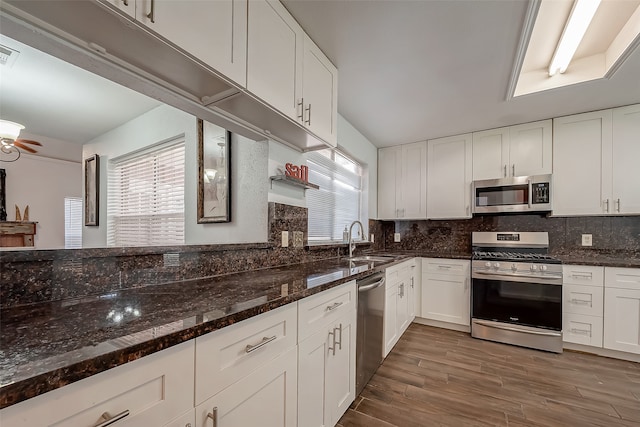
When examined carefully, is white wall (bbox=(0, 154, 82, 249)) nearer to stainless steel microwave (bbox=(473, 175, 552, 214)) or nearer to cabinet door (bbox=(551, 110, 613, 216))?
stainless steel microwave (bbox=(473, 175, 552, 214))

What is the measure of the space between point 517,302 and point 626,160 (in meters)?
1.77

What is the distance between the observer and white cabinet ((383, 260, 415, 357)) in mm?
2242

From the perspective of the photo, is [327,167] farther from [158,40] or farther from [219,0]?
[158,40]

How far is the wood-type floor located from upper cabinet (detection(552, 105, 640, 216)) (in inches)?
58.5

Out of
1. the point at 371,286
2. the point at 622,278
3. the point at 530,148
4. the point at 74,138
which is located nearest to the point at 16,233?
the point at 74,138

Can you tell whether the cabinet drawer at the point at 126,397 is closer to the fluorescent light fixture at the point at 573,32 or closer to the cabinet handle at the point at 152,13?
the cabinet handle at the point at 152,13

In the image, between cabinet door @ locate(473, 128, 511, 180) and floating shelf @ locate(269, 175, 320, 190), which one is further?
cabinet door @ locate(473, 128, 511, 180)

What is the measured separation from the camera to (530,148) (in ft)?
9.73

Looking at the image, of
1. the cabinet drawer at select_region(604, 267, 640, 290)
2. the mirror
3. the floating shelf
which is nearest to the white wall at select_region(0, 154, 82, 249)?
the mirror

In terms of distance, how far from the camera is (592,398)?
71.9 inches

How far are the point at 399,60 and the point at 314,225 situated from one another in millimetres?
1565

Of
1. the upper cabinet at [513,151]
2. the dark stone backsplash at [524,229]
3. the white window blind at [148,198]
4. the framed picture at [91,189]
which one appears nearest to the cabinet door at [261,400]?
the white window blind at [148,198]

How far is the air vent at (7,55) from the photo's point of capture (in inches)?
66.9

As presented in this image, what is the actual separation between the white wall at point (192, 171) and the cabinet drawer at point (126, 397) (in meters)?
1.22
